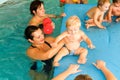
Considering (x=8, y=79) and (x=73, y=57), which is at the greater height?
(x=73, y=57)

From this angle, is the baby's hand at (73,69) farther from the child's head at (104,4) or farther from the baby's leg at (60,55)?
the child's head at (104,4)

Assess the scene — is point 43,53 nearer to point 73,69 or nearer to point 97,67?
point 73,69

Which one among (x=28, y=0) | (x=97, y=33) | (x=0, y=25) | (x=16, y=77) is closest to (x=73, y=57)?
(x=97, y=33)

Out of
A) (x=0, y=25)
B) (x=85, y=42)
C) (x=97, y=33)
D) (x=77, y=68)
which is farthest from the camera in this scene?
(x=0, y=25)

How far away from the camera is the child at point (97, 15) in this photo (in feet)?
11.8

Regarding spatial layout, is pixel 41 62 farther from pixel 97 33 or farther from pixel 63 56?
pixel 97 33

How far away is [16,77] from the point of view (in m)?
3.55

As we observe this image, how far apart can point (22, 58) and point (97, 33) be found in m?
1.16

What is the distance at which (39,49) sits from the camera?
3.25 m

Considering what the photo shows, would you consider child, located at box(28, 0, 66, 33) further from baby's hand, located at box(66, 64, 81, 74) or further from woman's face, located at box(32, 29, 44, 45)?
baby's hand, located at box(66, 64, 81, 74)

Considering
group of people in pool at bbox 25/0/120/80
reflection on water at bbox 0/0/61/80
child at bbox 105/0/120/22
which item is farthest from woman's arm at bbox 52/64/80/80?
child at bbox 105/0/120/22

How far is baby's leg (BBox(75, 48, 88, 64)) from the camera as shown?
120 inches

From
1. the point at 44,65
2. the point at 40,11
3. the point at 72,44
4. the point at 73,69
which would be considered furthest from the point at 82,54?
the point at 40,11

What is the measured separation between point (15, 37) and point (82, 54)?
165cm
